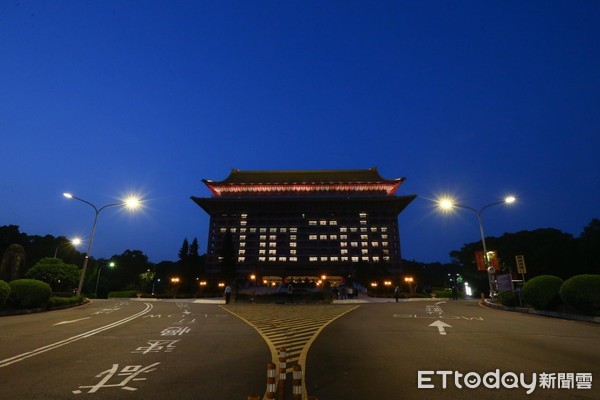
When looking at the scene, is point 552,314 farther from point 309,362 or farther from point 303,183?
point 303,183

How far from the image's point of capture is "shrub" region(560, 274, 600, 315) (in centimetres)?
1524

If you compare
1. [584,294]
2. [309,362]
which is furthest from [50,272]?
[584,294]

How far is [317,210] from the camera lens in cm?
10062

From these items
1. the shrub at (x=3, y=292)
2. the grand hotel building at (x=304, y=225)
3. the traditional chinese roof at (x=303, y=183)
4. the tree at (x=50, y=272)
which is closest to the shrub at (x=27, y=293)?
the shrub at (x=3, y=292)

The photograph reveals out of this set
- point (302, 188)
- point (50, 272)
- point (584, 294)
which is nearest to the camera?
point (584, 294)

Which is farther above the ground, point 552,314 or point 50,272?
point 50,272

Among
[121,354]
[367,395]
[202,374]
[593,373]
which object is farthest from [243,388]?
[593,373]

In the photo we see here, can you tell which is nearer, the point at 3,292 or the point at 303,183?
the point at 3,292

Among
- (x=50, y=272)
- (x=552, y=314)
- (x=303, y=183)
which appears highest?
(x=303, y=183)

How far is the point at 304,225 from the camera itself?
99.1 metres

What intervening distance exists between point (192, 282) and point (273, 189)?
48335 millimetres

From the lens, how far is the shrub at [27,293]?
64.2 feet

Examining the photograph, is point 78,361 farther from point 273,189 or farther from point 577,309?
point 273,189

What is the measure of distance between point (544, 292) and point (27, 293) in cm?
3110
